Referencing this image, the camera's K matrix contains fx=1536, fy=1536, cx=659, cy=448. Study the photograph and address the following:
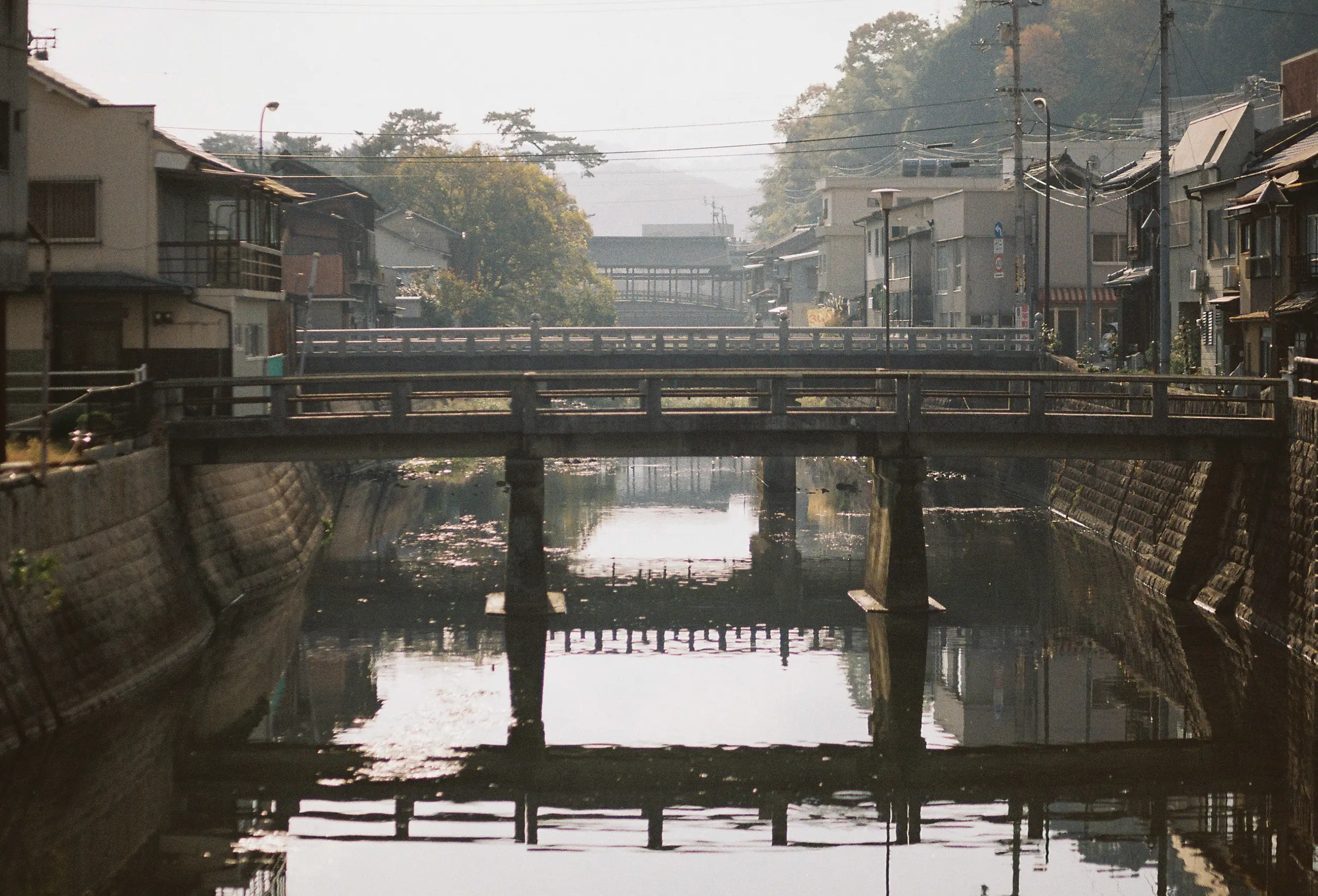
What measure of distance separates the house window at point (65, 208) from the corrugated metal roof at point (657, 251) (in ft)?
357

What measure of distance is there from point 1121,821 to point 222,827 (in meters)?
11.3

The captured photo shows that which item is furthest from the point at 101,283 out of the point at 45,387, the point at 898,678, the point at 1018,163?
the point at 1018,163

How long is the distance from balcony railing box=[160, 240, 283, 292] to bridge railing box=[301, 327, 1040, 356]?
1073 centimetres

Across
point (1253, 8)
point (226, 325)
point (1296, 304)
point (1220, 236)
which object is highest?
point (1253, 8)

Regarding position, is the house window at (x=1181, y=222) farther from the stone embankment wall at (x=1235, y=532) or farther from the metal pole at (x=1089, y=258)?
the stone embankment wall at (x=1235, y=532)

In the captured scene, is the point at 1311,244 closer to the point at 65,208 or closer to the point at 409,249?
the point at 65,208

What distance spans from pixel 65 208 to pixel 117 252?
1489 millimetres

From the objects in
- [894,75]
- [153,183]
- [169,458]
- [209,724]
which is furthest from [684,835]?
[894,75]

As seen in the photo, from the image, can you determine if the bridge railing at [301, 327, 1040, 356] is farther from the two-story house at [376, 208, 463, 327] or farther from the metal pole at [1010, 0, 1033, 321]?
the two-story house at [376, 208, 463, 327]

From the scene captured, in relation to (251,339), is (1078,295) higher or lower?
higher

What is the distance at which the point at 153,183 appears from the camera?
3391 cm

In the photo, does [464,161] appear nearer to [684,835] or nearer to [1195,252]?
[1195,252]

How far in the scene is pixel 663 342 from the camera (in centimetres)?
4916

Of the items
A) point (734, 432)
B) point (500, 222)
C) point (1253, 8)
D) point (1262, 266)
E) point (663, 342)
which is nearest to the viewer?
point (734, 432)
